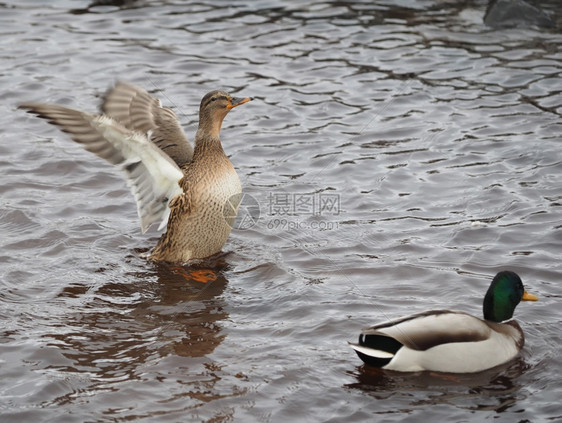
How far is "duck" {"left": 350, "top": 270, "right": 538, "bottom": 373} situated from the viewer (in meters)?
5.21

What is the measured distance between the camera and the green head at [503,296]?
5.65 meters

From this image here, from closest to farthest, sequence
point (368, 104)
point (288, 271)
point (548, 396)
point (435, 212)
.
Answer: point (548, 396), point (288, 271), point (435, 212), point (368, 104)

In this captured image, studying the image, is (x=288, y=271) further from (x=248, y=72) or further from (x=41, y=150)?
(x=248, y=72)

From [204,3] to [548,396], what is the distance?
27.9 ft

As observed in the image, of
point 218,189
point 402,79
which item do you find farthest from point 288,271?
point 402,79

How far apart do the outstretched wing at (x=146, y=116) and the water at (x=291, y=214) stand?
0.77 metres

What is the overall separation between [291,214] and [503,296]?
8.06 feet

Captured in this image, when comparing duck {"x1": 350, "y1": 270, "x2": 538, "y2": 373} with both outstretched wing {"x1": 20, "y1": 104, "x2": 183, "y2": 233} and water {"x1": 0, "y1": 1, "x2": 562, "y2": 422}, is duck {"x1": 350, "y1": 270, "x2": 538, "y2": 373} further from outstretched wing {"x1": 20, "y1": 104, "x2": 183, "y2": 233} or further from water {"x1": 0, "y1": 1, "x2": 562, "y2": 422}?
outstretched wing {"x1": 20, "y1": 104, "x2": 183, "y2": 233}

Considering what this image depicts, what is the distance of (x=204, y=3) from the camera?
12328 mm

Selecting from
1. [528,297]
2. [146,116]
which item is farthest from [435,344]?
[146,116]

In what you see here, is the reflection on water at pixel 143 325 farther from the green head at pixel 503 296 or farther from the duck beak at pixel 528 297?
the duck beak at pixel 528 297

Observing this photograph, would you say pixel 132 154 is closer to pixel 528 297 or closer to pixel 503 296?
pixel 503 296

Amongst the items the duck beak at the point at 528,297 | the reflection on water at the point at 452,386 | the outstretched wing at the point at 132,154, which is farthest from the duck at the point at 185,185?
the duck beak at the point at 528,297

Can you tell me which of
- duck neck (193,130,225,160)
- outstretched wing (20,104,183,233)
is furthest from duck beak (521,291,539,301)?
outstretched wing (20,104,183,233)
